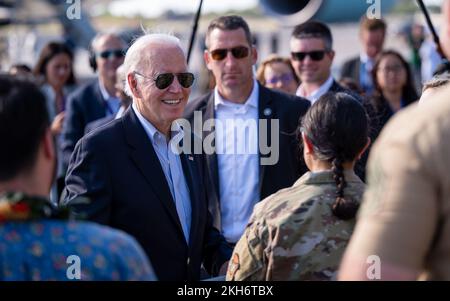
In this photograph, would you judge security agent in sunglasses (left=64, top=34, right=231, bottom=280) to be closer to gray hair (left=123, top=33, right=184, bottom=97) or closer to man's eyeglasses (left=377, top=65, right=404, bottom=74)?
gray hair (left=123, top=33, right=184, bottom=97)

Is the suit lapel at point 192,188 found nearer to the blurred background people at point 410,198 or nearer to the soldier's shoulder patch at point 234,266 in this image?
the soldier's shoulder patch at point 234,266

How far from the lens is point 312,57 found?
7273mm

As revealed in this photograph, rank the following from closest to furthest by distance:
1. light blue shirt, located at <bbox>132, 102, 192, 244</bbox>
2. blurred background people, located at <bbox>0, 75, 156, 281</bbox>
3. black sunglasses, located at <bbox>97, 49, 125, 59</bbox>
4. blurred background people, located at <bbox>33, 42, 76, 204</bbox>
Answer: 1. blurred background people, located at <bbox>0, 75, 156, 281</bbox>
2. light blue shirt, located at <bbox>132, 102, 192, 244</bbox>
3. black sunglasses, located at <bbox>97, 49, 125, 59</bbox>
4. blurred background people, located at <bbox>33, 42, 76, 204</bbox>

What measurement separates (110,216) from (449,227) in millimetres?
2111

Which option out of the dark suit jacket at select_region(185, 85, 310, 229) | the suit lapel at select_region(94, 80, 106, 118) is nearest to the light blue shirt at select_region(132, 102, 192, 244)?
the dark suit jacket at select_region(185, 85, 310, 229)

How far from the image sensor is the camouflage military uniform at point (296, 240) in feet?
10.3

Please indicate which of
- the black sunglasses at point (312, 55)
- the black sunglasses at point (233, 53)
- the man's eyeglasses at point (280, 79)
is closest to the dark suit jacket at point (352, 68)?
the man's eyeglasses at point (280, 79)

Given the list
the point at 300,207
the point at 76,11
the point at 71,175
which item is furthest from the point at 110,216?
the point at 76,11

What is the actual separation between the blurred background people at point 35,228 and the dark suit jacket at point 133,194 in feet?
4.80

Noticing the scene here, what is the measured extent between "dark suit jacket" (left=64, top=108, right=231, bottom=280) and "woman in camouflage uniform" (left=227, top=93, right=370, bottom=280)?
2.44ft

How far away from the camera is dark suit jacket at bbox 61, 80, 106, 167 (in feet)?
23.9

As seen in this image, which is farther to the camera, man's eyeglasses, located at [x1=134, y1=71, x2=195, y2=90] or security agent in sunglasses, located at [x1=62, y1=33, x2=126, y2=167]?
security agent in sunglasses, located at [x1=62, y1=33, x2=126, y2=167]

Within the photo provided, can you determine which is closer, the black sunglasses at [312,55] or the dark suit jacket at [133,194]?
the dark suit jacket at [133,194]
